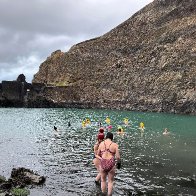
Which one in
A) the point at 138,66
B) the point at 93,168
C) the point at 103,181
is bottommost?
the point at 93,168

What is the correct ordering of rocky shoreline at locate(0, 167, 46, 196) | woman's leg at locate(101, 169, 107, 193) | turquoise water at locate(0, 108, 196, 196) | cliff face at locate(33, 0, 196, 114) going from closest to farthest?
woman's leg at locate(101, 169, 107, 193), rocky shoreline at locate(0, 167, 46, 196), turquoise water at locate(0, 108, 196, 196), cliff face at locate(33, 0, 196, 114)

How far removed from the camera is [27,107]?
164 metres

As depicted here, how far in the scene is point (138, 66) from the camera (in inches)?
6186

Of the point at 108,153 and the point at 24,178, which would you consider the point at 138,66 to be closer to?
the point at 24,178

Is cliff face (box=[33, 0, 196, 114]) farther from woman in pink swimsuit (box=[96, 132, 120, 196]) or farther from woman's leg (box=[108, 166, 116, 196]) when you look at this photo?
woman in pink swimsuit (box=[96, 132, 120, 196])

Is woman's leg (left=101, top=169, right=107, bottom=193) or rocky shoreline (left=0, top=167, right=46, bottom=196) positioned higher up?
woman's leg (left=101, top=169, right=107, bottom=193)

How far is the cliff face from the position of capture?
136125 mm

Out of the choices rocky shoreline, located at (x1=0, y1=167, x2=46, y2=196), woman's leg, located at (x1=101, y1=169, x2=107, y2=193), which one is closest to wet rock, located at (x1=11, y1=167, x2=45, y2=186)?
rocky shoreline, located at (x1=0, y1=167, x2=46, y2=196)

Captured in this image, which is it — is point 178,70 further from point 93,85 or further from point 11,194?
point 11,194

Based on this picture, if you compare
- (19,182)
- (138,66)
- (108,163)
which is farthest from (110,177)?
(138,66)

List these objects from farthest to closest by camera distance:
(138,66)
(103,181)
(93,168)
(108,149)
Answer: (138,66)
(93,168)
(103,181)
(108,149)

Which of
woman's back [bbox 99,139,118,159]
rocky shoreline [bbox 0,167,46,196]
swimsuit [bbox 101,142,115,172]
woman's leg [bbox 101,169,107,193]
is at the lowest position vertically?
rocky shoreline [bbox 0,167,46,196]

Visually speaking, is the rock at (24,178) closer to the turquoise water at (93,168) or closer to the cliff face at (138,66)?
the turquoise water at (93,168)

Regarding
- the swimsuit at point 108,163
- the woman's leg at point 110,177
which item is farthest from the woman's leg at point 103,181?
the swimsuit at point 108,163
